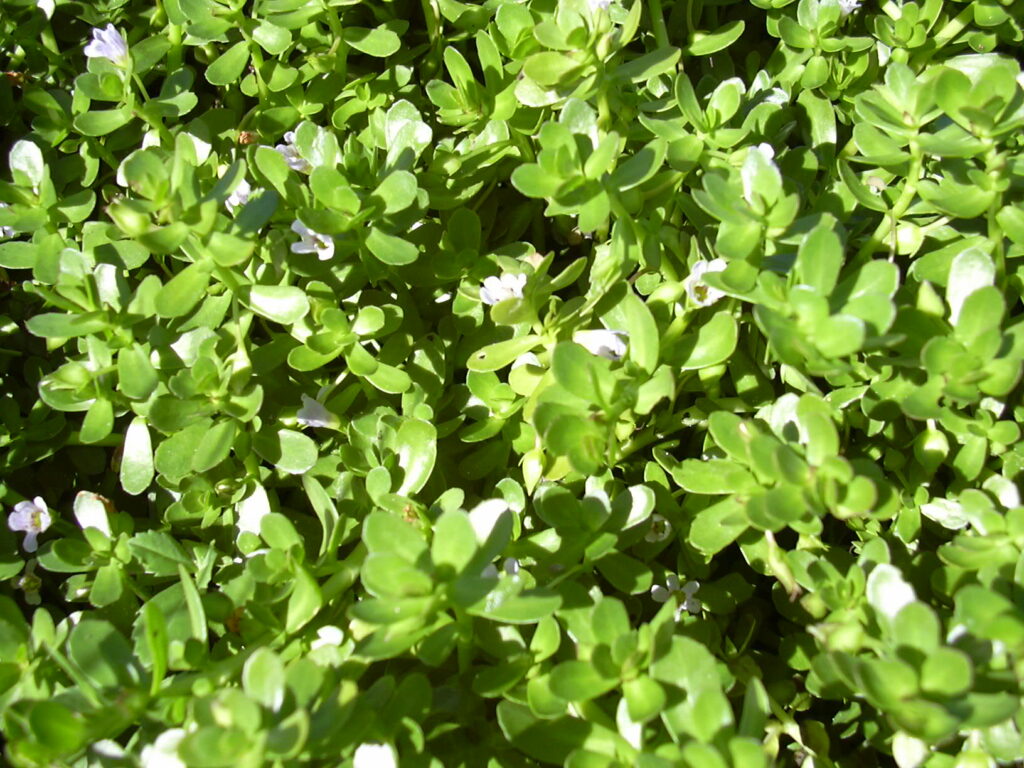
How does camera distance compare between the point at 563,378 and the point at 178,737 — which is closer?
the point at 178,737

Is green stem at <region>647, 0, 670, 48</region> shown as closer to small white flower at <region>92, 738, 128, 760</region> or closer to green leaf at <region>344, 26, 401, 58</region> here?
green leaf at <region>344, 26, 401, 58</region>

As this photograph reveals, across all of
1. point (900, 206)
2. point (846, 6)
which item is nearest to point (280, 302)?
point (900, 206)

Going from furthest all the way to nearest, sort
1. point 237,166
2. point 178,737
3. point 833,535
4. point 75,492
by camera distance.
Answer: point 75,492
point 833,535
point 237,166
point 178,737

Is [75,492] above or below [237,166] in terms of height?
below

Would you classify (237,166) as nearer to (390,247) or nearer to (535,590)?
(390,247)

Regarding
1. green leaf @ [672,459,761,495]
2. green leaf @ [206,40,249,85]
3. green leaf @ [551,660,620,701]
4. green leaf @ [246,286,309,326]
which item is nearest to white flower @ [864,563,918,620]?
green leaf @ [672,459,761,495]

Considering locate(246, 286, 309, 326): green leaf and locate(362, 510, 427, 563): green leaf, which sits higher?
locate(246, 286, 309, 326): green leaf

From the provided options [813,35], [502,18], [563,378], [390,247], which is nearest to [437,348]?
[390,247]

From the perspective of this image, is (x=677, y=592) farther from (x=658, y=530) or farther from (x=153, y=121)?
(x=153, y=121)
